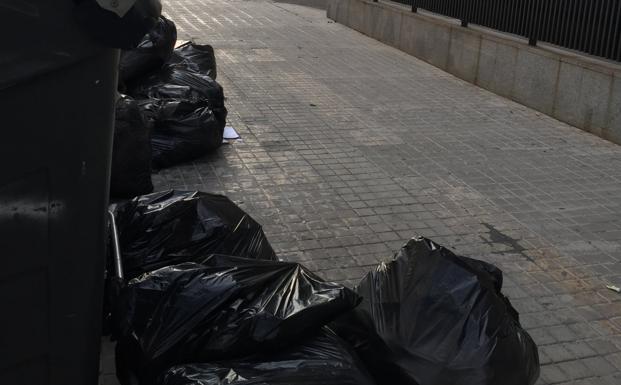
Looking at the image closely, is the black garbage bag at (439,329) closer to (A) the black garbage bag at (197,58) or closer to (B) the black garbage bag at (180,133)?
(B) the black garbage bag at (180,133)

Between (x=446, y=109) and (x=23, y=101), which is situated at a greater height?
(x=23, y=101)

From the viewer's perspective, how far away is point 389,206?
495 centimetres

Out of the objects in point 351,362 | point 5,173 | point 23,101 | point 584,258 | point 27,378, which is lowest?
point 584,258

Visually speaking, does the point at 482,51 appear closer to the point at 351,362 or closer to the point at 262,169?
the point at 262,169

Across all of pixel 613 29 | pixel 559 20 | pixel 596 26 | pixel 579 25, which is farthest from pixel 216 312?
pixel 559 20

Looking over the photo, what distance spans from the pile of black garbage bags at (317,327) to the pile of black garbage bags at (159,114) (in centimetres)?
208

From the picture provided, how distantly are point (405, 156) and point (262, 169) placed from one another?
4.22ft

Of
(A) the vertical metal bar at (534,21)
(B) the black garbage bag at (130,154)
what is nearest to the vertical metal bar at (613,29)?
(A) the vertical metal bar at (534,21)

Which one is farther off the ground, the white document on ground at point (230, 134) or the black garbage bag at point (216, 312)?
the black garbage bag at point (216, 312)

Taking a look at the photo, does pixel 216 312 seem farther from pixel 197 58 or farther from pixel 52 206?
pixel 197 58

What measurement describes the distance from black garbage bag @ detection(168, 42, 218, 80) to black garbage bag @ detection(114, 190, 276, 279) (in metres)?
3.45

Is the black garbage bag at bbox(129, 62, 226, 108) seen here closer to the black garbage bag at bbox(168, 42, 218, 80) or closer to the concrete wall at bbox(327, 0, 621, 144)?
the black garbage bag at bbox(168, 42, 218, 80)

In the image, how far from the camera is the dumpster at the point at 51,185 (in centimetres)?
155

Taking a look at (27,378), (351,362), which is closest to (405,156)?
(351,362)
